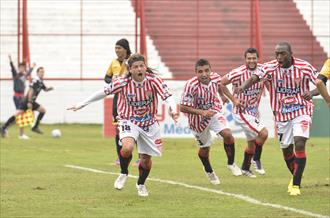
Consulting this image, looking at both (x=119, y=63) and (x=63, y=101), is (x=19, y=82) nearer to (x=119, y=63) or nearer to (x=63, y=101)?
(x=63, y=101)

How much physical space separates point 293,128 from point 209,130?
2508 millimetres

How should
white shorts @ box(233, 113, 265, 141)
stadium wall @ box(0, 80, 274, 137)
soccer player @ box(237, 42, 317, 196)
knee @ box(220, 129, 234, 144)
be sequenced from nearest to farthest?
soccer player @ box(237, 42, 317, 196) → knee @ box(220, 129, 234, 144) → white shorts @ box(233, 113, 265, 141) → stadium wall @ box(0, 80, 274, 137)

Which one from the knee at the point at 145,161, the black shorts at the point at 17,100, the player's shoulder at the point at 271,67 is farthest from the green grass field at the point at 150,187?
the black shorts at the point at 17,100

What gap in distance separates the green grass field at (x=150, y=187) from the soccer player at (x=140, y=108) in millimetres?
658

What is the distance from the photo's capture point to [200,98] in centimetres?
1631

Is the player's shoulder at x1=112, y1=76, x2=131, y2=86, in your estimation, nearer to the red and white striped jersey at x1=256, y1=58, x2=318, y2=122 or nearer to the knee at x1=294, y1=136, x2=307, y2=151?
the red and white striped jersey at x1=256, y1=58, x2=318, y2=122

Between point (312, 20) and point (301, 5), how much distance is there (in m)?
1.14

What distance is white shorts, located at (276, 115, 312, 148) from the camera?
14.4 metres

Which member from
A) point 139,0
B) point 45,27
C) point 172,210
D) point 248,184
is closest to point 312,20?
point 139,0

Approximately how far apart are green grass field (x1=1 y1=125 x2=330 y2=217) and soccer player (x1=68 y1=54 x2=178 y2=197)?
66cm

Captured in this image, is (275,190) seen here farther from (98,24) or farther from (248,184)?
(98,24)

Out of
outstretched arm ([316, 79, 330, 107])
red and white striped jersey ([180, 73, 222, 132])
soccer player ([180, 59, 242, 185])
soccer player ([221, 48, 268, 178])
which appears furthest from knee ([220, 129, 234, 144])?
outstretched arm ([316, 79, 330, 107])

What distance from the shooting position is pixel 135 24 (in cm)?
3722

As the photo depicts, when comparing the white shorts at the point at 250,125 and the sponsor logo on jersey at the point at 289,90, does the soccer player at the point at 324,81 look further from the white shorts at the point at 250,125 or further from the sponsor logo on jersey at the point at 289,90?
the white shorts at the point at 250,125
